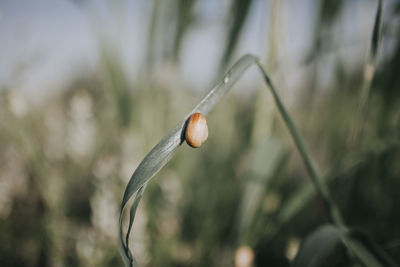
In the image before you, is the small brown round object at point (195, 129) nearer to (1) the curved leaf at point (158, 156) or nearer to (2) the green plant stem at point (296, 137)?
(1) the curved leaf at point (158, 156)

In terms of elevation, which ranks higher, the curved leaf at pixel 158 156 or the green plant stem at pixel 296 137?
the curved leaf at pixel 158 156

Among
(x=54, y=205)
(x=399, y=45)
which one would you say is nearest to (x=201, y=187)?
(x=54, y=205)

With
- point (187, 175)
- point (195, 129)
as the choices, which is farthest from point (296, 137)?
point (187, 175)

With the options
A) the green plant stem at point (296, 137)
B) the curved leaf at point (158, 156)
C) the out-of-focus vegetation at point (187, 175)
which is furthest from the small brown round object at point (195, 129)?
the out-of-focus vegetation at point (187, 175)

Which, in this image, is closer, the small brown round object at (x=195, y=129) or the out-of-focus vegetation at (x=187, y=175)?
the small brown round object at (x=195, y=129)

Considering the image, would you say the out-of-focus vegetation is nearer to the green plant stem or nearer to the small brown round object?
the green plant stem

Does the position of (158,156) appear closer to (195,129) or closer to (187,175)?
(195,129)

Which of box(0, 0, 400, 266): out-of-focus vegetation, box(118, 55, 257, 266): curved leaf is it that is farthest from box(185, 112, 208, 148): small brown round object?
box(0, 0, 400, 266): out-of-focus vegetation
